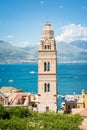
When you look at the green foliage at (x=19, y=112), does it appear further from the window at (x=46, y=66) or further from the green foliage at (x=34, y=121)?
the window at (x=46, y=66)

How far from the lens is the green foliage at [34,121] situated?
3406 centimetres

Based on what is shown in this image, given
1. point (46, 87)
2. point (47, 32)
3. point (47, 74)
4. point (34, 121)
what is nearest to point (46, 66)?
point (47, 74)

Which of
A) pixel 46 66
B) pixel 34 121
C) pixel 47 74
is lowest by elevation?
pixel 34 121

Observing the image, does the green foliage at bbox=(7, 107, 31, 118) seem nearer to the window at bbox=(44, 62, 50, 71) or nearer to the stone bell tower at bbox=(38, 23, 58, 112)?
the stone bell tower at bbox=(38, 23, 58, 112)

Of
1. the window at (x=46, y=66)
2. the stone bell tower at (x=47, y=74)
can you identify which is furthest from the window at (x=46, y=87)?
the window at (x=46, y=66)

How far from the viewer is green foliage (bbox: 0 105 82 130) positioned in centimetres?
3406

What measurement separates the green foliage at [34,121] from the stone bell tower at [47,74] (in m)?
10.5

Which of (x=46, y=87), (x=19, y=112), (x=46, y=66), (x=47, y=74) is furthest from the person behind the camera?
(x=46, y=66)

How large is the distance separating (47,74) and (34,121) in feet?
50.6

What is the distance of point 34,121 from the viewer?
37.8 m

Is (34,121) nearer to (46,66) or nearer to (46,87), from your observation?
(46,87)

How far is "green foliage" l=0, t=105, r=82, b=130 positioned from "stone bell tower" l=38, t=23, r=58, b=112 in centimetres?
1050

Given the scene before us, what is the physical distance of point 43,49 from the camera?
52562mm

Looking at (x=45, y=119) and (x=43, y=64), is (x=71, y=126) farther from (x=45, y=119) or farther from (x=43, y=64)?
(x=43, y=64)
